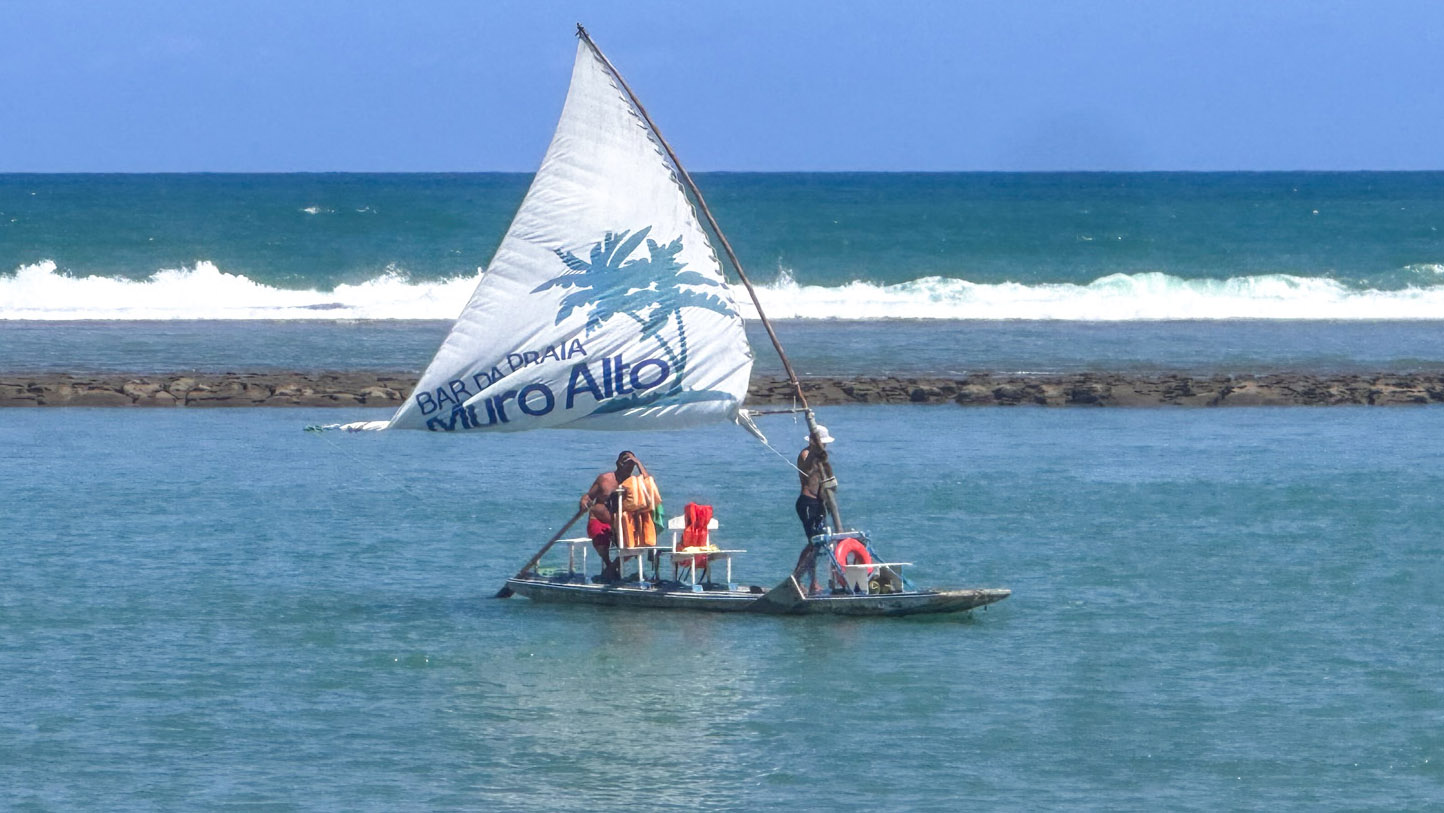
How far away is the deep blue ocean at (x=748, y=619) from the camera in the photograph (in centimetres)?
1514

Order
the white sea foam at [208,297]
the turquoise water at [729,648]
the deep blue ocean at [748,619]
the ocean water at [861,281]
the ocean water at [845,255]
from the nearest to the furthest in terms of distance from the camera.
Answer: the turquoise water at [729,648] → the deep blue ocean at [748,619] → the ocean water at [861,281] → the white sea foam at [208,297] → the ocean water at [845,255]

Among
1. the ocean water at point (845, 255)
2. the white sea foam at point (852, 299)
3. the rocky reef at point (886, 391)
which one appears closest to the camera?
the rocky reef at point (886, 391)

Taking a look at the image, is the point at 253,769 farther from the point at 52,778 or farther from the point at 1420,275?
the point at 1420,275

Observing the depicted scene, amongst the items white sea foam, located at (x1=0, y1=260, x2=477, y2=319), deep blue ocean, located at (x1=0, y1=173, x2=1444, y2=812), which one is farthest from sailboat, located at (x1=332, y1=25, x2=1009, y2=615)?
white sea foam, located at (x1=0, y1=260, x2=477, y2=319)

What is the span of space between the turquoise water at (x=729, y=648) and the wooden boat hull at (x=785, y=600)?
0.21 meters

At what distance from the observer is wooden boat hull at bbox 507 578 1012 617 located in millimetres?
19766

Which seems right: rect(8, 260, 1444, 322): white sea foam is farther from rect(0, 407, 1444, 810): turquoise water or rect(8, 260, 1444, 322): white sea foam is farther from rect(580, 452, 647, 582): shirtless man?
rect(580, 452, 647, 582): shirtless man

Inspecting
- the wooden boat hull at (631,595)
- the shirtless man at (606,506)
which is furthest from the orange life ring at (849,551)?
the shirtless man at (606,506)

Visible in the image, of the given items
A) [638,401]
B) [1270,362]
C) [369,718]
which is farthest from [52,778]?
[1270,362]

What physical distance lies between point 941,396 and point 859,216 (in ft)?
258

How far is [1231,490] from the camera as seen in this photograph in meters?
28.8

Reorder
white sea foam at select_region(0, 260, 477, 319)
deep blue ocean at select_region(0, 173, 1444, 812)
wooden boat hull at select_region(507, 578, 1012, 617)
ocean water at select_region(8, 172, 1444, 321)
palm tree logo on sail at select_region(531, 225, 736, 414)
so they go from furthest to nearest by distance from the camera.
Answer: ocean water at select_region(8, 172, 1444, 321) < white sea foam at select_region(0, 260, 477, 319) < palm tree logo on sail at select_region(531, 225, 736, 414) < wooden boat hull at select_region(507, 578, 1012, 617) < deep blue ocean at select_region(0, 173, 1444, 812)

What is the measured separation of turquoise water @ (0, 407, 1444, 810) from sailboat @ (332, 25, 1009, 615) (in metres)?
0.73

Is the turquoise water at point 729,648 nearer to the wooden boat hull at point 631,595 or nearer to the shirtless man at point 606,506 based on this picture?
the wooden boat hull at point 631,595
